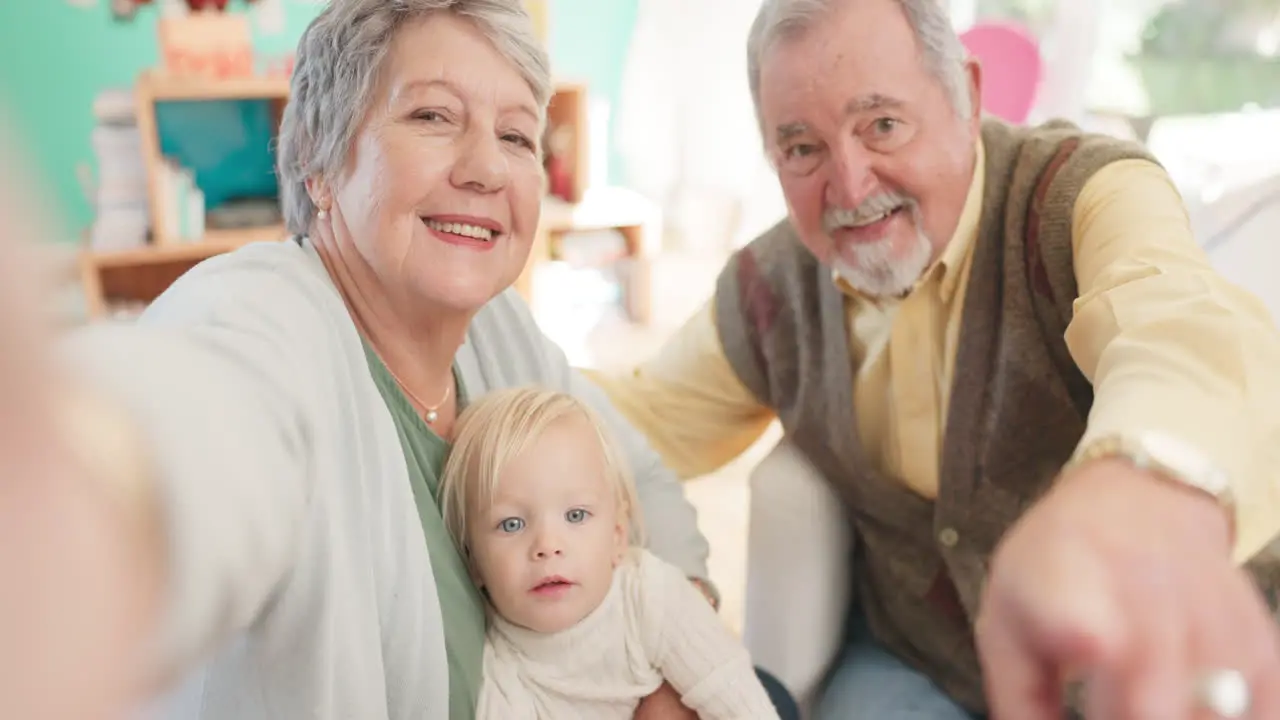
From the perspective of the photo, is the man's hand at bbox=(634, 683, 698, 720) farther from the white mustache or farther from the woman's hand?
the woman's hand

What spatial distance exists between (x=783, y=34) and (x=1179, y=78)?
6.92 ft

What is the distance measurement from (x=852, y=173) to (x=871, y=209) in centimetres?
6

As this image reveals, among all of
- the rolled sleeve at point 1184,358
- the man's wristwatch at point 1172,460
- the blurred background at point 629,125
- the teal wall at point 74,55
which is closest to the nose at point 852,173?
the rolled sleeve at point 1184,358

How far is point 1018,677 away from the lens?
369mm

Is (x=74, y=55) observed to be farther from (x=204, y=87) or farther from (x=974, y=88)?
(x=974, y=88)

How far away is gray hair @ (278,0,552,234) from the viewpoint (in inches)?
37.4

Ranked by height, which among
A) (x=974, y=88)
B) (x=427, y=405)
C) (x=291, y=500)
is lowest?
(x=427, y=405)

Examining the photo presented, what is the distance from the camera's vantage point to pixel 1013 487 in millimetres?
1197

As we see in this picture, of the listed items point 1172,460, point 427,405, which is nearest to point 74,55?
point 427,405

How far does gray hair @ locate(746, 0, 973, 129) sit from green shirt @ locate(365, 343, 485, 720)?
62cm

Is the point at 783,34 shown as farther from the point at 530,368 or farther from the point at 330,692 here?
the point at 330,692

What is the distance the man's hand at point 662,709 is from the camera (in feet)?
3.41

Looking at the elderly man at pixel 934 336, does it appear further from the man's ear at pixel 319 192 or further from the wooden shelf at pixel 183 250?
the wooden shelf at pixel 183 250

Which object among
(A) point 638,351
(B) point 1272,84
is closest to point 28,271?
(B) point 1272,84
